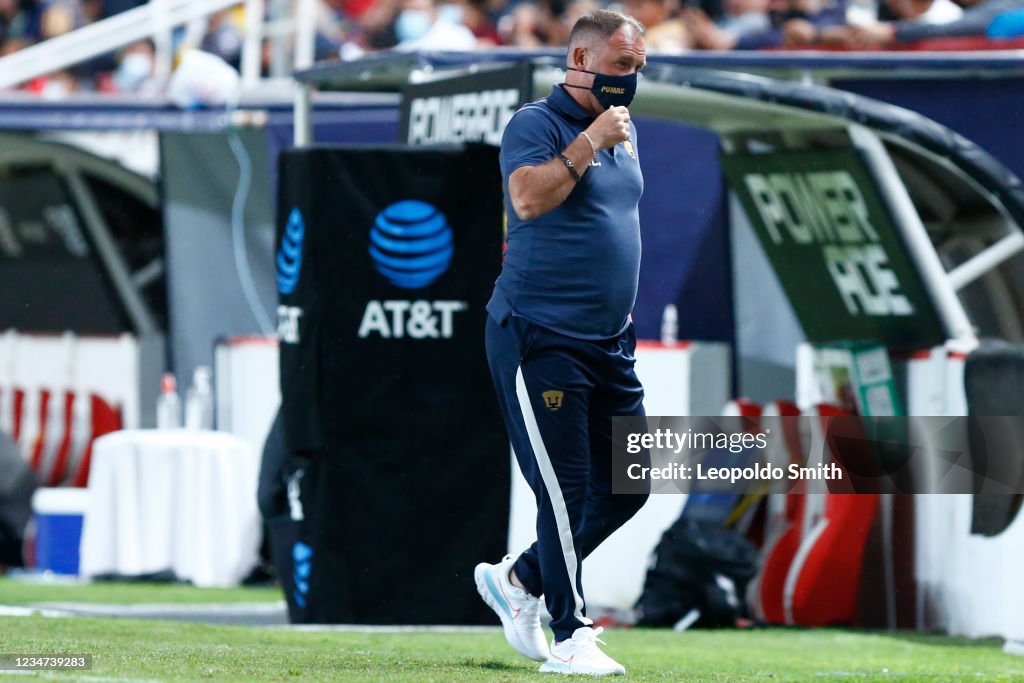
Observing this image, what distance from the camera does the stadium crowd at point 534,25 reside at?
11594 mm

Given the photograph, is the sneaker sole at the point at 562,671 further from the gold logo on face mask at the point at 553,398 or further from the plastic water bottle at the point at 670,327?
the plastic water bottle at the point at 670,327

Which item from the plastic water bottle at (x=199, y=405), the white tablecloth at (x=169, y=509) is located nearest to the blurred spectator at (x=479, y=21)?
the plastic water bottle at (x=199, y=405)

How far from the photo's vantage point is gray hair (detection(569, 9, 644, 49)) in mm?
6043

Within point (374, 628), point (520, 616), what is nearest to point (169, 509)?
point (374, 628)

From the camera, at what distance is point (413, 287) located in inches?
323

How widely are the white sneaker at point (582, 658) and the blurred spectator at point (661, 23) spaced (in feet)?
22.0

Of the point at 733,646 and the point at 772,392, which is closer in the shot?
the point at 733,646

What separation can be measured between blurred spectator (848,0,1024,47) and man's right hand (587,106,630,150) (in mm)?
6032

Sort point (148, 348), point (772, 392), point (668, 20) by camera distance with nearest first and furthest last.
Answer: point (772, 392)
point (668, 20)
point (148, 348)

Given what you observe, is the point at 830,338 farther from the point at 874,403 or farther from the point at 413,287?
the point at 413,287

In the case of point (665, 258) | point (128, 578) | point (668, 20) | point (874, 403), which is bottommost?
point (128, 578)

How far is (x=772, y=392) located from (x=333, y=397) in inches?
148

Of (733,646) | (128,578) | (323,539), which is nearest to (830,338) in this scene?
(733,646)

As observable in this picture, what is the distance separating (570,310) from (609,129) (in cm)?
57
